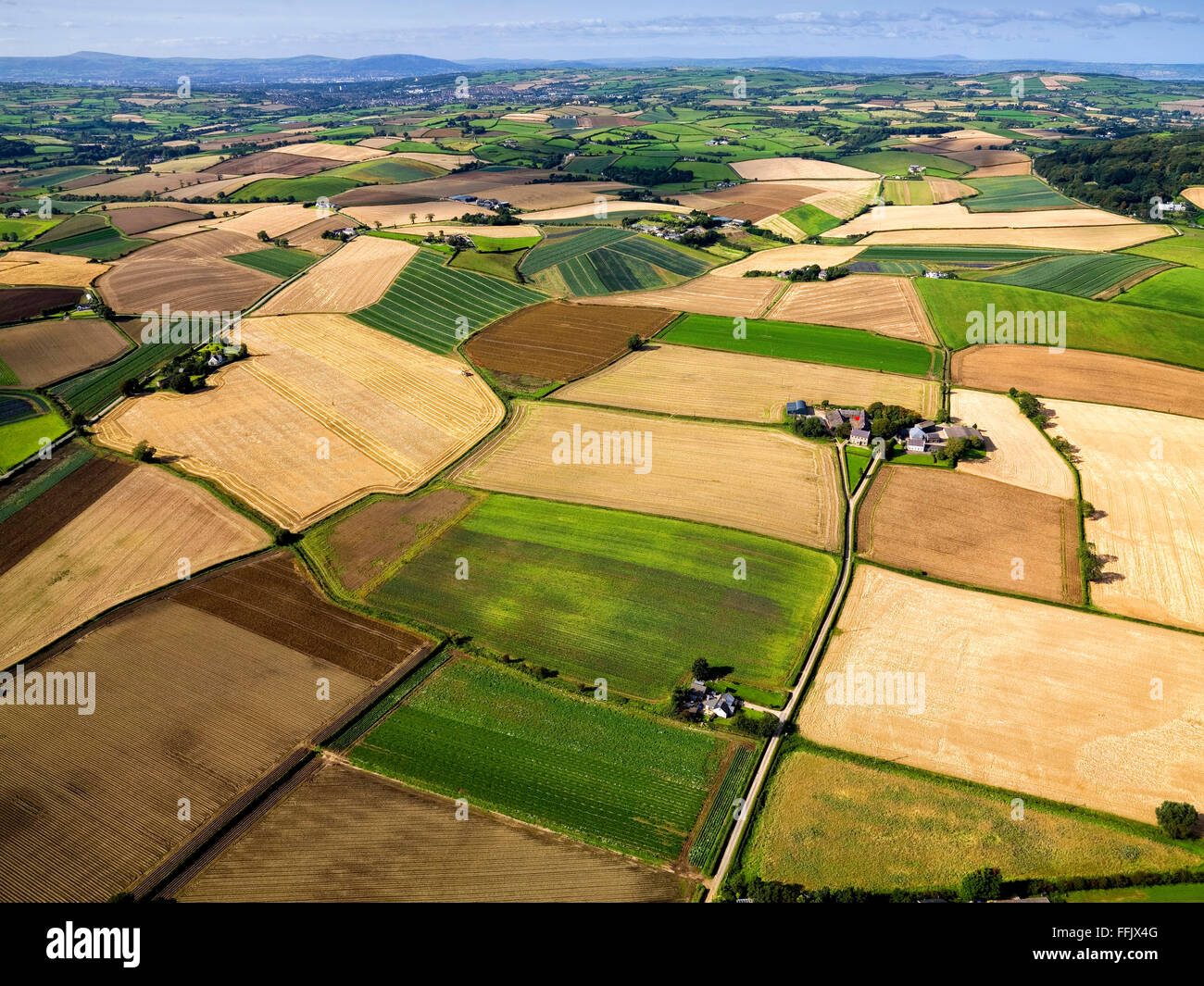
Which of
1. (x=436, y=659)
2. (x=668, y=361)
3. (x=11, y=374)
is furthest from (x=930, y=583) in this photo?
(x=11, y=374)

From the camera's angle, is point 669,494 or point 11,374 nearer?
point 669,494

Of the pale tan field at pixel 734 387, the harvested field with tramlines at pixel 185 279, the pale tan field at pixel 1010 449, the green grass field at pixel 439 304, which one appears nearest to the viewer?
the pale tan field at pixel 1010 449

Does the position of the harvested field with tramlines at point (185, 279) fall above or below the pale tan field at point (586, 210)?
below

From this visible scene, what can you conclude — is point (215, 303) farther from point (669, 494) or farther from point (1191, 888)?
point (1191, 888)

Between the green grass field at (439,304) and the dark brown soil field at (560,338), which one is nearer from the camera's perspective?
the dark brown soil field at (560,338)

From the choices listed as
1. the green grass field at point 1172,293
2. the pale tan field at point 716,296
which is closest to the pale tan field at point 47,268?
the pale tan field at point 716,296

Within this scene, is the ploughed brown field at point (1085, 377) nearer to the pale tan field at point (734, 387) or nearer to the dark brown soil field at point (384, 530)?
the pale tan field at point (734, 387)

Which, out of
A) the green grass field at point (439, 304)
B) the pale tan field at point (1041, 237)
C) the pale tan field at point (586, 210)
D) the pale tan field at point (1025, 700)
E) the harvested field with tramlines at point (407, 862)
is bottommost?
the harvested field with tramlines at point (407, 862)
